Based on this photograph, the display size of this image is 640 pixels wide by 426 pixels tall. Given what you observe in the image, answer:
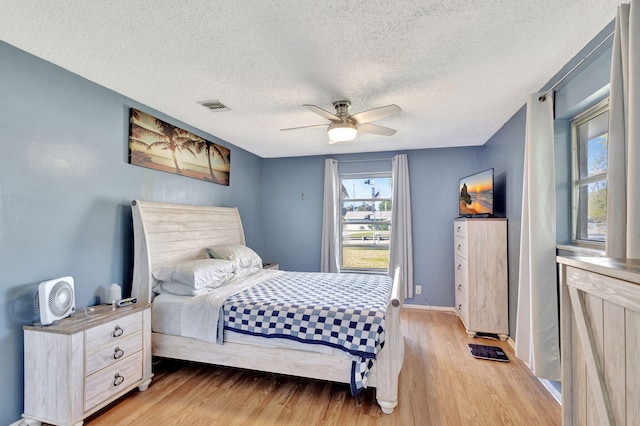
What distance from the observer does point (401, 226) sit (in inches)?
177

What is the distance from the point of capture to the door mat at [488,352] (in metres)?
2.87

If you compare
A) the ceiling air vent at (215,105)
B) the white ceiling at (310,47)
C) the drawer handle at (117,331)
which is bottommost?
the drawer handle at (117,331)

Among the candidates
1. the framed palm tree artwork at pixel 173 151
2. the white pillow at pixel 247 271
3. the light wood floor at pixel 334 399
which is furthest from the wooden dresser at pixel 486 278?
the framed palm tree artwork at pixel 173 151

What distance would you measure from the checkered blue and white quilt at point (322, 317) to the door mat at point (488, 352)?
116 cm

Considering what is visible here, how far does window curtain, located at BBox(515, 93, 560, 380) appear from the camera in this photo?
7.08 ft

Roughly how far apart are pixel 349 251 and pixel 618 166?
3839mm

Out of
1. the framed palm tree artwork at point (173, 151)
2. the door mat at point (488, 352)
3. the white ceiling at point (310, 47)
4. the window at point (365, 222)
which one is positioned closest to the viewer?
the white ceiling at point (310, 47)

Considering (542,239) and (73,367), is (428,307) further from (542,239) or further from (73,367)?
(73,367)

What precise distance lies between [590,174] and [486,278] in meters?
1.63

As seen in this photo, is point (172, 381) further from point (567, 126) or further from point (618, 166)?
point (567, 126)

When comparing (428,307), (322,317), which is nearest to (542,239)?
(322,317)

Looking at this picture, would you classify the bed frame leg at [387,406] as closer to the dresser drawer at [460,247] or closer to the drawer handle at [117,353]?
the drawer handle at [117,353]

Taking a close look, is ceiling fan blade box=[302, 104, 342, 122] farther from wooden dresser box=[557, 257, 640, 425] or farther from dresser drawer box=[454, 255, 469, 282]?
dresser drawer box=[454, 255, 469, 282]

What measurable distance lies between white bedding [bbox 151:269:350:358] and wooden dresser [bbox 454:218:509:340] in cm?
220
